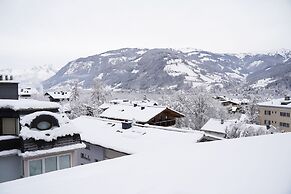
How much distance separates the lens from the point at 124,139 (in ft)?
28.6

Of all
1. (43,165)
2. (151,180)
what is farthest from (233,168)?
(43,165)

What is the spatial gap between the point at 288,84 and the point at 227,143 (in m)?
32.5

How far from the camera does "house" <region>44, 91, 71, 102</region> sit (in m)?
32.3

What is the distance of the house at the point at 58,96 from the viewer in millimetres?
32312

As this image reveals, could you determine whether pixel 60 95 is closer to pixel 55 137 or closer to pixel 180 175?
pixel 55 137

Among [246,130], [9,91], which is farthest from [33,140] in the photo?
[246,130]

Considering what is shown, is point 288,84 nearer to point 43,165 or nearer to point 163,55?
point 43,165

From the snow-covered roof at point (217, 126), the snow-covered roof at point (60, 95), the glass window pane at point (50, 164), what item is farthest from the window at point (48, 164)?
the snow-covered roof at point (60, 95)

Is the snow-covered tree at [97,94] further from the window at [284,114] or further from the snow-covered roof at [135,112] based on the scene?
the window at [284,114]

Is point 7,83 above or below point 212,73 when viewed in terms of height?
below

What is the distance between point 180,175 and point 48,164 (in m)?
4.54

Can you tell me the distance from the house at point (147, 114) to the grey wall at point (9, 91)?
423 inches

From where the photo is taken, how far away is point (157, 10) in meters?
2.11

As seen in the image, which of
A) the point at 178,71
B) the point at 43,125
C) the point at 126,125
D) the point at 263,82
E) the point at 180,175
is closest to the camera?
the point at 180,175
